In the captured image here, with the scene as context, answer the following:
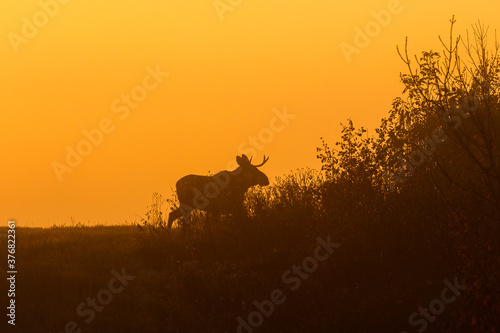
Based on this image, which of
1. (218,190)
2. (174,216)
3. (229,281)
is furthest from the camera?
(174,216)

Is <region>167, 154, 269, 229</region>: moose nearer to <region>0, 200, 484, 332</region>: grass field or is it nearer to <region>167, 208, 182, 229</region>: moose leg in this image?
<region>167, 208, 182, 229</region>: moose leg

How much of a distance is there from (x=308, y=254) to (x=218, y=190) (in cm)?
535

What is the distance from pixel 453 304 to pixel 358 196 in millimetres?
3809

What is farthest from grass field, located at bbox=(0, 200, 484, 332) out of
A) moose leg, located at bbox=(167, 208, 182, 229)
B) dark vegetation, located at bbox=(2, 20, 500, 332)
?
moose leg, located at bbox=(167, 208, 182, 229)

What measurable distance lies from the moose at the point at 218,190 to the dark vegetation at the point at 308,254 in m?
0.69

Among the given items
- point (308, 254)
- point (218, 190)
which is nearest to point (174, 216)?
point (218, 190)

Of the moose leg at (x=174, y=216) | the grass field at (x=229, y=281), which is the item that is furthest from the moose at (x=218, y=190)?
the grass field at (x=229, y=281)

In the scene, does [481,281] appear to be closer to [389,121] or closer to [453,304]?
[453,304]

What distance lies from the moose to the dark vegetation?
693mm

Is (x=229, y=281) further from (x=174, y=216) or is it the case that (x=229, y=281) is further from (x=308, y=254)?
(x=174, y=216)

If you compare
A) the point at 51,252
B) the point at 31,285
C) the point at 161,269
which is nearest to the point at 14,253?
the point at 51,252

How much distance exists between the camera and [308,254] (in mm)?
15859

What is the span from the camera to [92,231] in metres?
20.7

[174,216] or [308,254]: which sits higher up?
[174,216]
